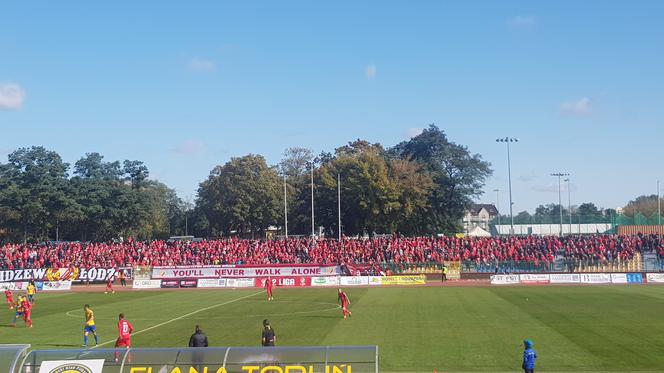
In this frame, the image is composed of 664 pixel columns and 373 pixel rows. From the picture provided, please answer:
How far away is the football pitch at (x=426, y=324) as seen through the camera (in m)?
23.1

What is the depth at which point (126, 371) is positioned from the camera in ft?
42.4

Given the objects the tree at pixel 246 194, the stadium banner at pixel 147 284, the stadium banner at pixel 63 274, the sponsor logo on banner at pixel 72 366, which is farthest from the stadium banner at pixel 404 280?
the sponsor logo on banner at pixel 72 366

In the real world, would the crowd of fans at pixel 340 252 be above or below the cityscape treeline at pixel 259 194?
below

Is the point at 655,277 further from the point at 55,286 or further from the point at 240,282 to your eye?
the point at 55,286

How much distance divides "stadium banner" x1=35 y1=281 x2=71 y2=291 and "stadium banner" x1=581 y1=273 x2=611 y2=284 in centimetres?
4490

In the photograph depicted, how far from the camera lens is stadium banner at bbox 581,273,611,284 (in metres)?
55.5

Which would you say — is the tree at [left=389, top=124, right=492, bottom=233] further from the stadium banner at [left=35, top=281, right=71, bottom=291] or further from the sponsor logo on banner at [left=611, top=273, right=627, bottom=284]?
the stadium banner at [left=35, top=281, right=71, bottom=291]

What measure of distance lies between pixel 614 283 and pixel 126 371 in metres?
50.5

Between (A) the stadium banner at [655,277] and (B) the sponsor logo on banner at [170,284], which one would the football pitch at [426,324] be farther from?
(B) the sponsor logo on banner at [170,284]

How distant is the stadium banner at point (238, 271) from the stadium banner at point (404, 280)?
7.54m

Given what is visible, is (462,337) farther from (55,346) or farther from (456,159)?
(456,159)

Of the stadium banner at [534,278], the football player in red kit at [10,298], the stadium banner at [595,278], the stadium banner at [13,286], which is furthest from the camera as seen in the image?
the stadium banner at [13,286]

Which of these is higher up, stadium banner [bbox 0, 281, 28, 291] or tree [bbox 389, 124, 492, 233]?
tree [bbox 389, 124, 492, 233]

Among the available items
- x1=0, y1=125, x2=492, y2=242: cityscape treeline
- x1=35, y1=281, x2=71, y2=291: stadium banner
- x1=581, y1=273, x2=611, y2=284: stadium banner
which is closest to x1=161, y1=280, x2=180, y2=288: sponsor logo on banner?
x1=35, y1=281, x2=71, y2=291: stadium banner
